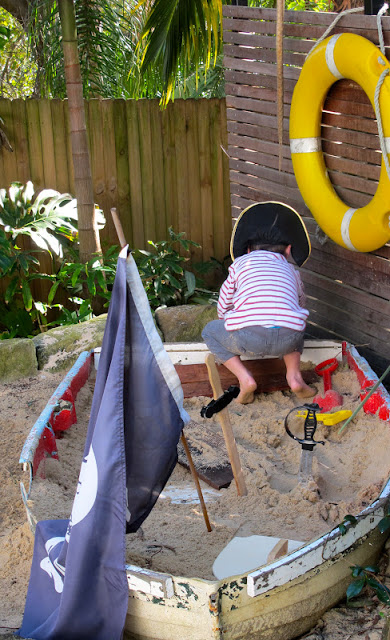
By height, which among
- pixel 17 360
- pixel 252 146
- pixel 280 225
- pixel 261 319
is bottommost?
pixel 17 360

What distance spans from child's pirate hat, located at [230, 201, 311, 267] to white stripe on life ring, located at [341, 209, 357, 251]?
205mm

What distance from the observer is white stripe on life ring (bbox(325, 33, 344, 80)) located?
3.91m

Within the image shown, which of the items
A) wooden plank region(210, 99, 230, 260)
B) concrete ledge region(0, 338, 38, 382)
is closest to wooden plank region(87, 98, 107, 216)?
wooden plank region(210, 99, 230, 260)

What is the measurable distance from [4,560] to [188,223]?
4.30m

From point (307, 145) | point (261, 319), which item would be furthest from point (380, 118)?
point (261, 319)

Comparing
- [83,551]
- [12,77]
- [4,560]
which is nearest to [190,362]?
[4,560]

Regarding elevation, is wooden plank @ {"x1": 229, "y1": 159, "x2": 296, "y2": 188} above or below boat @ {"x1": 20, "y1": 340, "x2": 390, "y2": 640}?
above

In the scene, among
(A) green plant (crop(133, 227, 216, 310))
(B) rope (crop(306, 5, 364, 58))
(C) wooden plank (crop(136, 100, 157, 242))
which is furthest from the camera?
(C) wooden plank (crop(136, 100, 157, 242))

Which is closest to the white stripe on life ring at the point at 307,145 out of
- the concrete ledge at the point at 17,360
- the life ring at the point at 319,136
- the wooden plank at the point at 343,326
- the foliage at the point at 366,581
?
the life ring at the point at 319,136

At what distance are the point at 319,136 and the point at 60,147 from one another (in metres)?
2.66

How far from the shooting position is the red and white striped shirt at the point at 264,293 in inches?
151

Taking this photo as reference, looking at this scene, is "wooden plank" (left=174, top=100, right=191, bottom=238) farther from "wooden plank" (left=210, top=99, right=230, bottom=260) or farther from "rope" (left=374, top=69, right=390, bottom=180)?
"rope" (left=374, top=69, right=390, bottom=180)

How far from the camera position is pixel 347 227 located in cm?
404

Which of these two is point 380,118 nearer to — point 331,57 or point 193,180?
point 331,57
